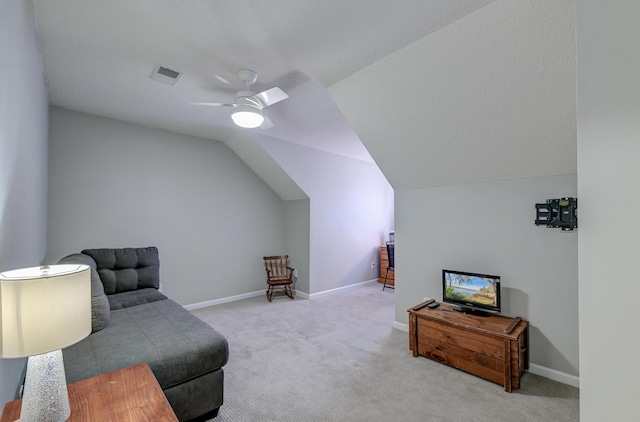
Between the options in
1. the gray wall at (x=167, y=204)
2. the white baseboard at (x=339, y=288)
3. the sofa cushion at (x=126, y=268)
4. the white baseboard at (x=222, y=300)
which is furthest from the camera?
the white baseboard at (x=339, y=288)

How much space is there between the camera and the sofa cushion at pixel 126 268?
313 cm

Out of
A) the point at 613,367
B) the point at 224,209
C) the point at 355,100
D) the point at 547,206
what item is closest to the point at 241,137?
the point at 224,209

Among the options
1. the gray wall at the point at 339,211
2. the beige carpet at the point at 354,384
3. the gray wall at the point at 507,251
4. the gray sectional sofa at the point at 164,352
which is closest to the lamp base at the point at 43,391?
the gray sectional sofa at the point at 164,352

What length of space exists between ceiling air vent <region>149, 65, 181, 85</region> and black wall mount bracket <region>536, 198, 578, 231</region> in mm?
3419

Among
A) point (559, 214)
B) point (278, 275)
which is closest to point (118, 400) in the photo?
point (559, 214)

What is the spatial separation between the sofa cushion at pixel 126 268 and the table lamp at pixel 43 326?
2.40 meters

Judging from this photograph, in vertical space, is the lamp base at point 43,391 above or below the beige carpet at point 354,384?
above

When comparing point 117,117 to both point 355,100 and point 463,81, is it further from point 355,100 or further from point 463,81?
point 463,81

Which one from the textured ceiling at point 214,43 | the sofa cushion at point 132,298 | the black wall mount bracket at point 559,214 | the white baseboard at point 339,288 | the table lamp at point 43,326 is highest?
the textured ceiling at point 214,43

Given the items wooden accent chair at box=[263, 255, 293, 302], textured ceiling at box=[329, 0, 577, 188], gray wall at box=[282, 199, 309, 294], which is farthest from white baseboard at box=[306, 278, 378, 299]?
textured ceiling at box=[329, 0, 577, 188]

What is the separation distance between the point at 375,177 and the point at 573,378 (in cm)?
433

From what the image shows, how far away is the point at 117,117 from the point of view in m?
3.46

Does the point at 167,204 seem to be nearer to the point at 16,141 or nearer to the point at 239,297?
the point at 239,297

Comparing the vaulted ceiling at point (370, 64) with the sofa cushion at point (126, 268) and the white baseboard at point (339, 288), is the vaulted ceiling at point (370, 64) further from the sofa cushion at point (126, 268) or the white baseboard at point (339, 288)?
the white baseboard at point (339, 288)
